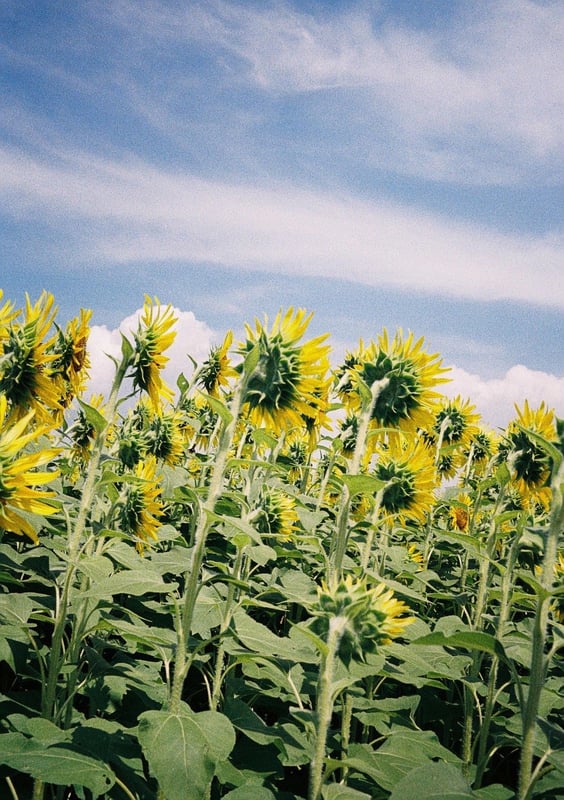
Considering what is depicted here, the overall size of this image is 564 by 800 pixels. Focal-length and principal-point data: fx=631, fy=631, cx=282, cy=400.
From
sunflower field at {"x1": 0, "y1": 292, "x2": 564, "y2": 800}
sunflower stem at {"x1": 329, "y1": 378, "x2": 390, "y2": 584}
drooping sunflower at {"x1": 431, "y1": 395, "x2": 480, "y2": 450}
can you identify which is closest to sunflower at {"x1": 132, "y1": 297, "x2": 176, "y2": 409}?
sunflower field at {"x1": 0, "y1": 292, "x2": 564, "y2": 800}

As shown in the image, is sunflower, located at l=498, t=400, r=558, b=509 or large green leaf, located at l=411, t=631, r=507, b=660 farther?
sunflower, located at l=498, t=400, r=558, b=509

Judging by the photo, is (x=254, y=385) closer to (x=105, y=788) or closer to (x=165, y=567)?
(x=165, y=567)

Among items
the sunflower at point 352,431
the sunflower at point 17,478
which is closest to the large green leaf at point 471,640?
the sunflower at point 17,478

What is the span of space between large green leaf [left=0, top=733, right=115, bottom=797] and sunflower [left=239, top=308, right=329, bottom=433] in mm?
1488

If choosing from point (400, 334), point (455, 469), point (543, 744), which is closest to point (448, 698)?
point (543, 744)

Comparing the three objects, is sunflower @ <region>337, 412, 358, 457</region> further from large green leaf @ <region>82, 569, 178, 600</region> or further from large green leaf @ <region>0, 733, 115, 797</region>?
large green leaf @ <region>0, 733, 115, 797</region>

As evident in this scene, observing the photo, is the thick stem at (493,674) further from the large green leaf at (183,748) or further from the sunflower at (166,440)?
the sunflower at (166,440)

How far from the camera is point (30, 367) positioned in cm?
324

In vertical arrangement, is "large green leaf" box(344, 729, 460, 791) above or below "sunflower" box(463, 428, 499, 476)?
below

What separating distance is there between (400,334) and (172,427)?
2936 mm

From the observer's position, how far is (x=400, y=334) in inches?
131

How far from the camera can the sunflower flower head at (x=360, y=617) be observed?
2.13 meters

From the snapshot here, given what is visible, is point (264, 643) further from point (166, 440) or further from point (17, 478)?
point (166, 440)

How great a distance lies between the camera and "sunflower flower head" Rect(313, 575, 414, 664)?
7.00ft
